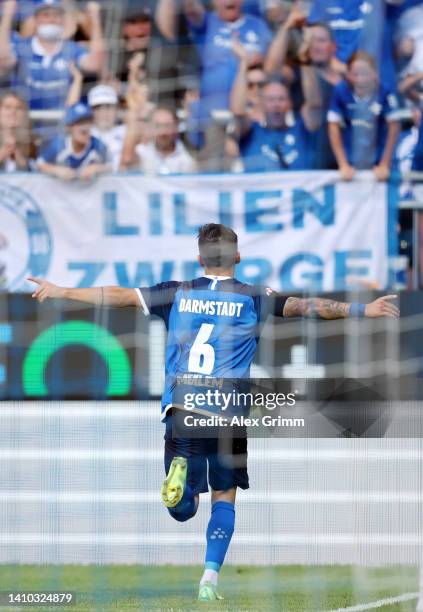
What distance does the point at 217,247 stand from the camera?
3900 millimetres

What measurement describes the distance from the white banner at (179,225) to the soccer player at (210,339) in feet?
5.05

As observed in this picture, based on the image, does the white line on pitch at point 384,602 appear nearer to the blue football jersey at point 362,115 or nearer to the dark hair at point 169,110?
the blue football jersey at point 362,115

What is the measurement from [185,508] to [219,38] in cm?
316

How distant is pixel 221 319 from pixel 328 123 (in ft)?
7.70

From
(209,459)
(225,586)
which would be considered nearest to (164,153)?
(209,459)

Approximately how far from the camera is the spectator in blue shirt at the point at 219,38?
597cm

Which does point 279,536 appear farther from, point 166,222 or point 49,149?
point 49,149

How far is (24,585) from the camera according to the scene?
393 centimetres

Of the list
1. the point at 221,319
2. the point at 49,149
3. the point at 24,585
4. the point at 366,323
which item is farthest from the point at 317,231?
the point at 24,585

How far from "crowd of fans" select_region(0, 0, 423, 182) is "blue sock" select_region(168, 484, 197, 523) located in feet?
7.74

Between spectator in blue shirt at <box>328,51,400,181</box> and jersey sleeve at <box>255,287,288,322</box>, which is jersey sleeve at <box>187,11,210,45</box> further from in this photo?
jersey sleeve at <box>255,287,288,322</box>

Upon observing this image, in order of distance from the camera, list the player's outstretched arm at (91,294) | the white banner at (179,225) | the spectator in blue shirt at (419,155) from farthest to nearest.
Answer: the spectator in blue shirt at (419,155), the white banner at (179,225), the player's outstretched arm at (91,294)

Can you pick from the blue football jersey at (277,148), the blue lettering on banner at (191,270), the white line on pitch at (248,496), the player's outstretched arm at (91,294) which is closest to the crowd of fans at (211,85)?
the blue football jersey at (277,148)

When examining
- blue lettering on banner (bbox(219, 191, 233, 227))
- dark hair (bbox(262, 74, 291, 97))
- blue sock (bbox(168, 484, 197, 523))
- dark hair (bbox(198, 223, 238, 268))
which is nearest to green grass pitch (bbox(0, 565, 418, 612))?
blue sock (bbox(168, 484, 197, 523))
